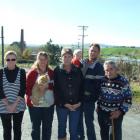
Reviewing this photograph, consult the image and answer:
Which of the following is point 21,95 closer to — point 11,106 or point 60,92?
point 11,106

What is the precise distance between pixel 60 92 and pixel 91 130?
935mm

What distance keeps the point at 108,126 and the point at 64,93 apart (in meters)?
0.86

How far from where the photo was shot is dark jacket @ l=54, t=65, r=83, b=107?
247 inches

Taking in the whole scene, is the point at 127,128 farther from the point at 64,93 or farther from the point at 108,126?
the point at 64,93

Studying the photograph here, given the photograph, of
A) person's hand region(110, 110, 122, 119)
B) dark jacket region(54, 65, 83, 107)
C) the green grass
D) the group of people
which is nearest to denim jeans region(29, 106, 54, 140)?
the group of people

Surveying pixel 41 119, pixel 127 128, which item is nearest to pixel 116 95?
pixel 41 119

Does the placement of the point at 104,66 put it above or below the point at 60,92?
above

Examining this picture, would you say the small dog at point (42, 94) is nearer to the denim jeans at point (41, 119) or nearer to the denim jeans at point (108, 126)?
the denim jeans at point (41, 119)

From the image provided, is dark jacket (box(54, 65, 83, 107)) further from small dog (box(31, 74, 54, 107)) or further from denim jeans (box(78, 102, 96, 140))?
denim jeans (box(78, 102, 96, 140))

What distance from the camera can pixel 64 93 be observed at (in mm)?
6297

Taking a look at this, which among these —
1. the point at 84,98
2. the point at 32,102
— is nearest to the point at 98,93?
the point at 84,98

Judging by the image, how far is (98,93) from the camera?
6.37m

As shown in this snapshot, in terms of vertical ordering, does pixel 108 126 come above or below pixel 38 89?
below

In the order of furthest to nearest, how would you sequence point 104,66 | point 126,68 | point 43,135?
point 126,68, point 43,135, point 104,66
